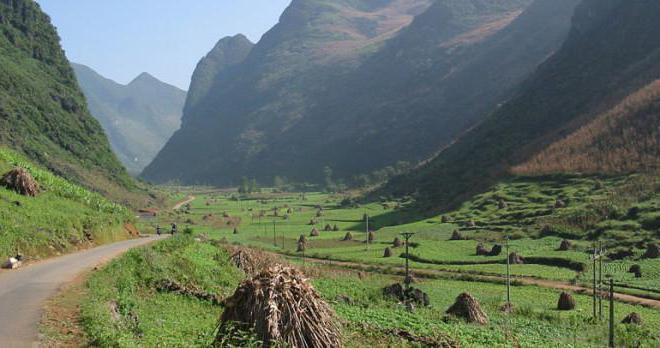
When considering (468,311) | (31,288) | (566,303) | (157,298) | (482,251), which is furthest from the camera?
(482,251)

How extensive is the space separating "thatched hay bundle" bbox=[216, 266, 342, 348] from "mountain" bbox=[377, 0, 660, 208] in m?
78.4

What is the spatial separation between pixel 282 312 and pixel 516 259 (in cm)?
4699

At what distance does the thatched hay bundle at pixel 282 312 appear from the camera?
1291 centimetres

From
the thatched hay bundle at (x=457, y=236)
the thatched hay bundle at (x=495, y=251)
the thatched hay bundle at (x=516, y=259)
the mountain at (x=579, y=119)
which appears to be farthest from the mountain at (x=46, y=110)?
the thatched hay bundle at (x=516, y=259)

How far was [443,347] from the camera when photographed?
16875 mm

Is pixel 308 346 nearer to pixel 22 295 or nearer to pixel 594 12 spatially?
pixel 22 295

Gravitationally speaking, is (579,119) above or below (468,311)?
above

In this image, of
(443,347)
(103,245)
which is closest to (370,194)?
(103,245)

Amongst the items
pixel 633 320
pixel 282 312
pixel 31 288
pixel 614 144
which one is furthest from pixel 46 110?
pixel 282 312

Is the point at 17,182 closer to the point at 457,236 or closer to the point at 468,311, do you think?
the point at 468,311

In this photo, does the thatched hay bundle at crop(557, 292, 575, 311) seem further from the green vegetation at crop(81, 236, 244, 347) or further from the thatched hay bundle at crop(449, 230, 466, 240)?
the thatched hay bundle at crop(449, 230, 466, 240)

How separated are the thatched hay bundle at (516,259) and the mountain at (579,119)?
34245 millimetres

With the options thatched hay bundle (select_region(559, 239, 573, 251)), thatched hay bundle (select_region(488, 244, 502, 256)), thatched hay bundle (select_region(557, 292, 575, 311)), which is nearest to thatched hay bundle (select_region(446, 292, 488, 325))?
thatched hay bundle (select_region(557, 292, 575, 311))

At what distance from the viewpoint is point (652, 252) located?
52.7 metres
